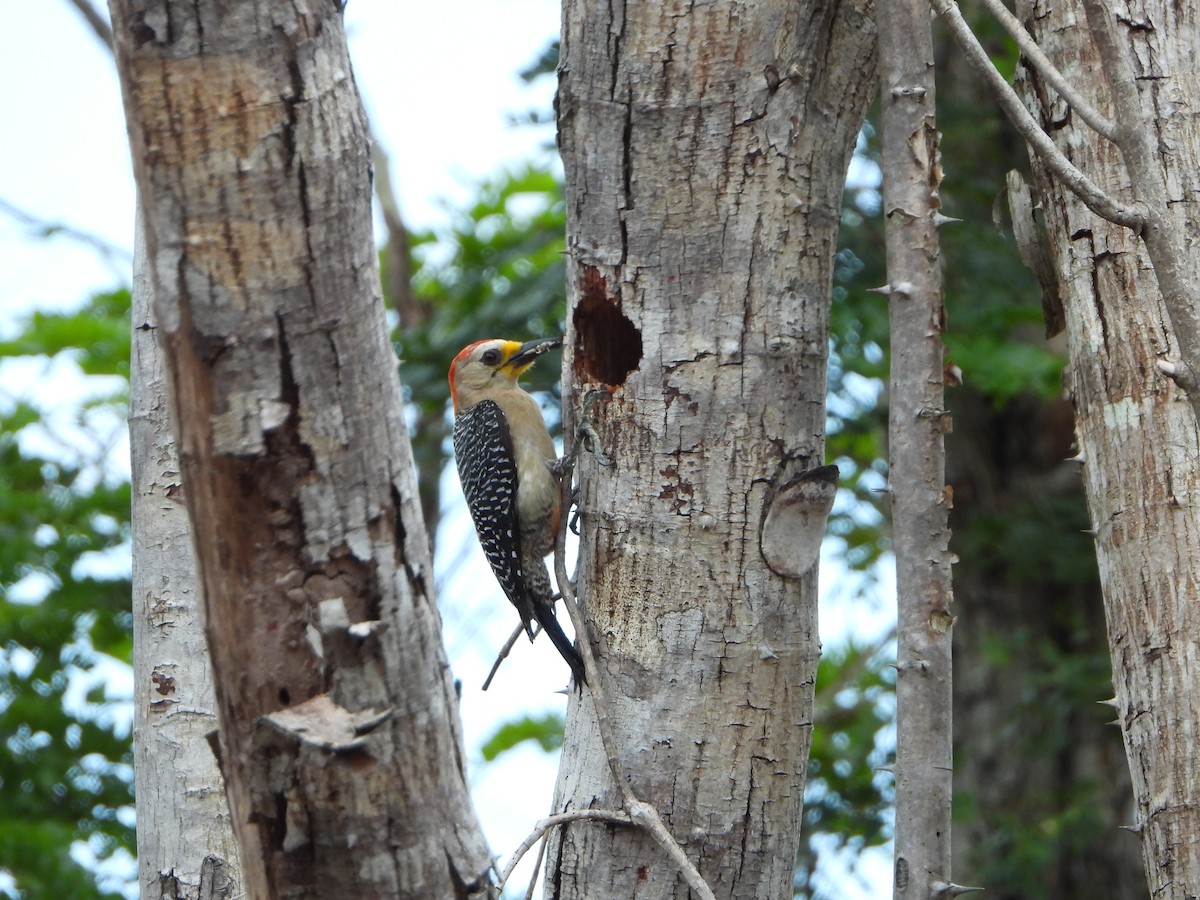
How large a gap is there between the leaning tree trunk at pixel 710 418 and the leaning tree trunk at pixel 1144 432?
0.53m

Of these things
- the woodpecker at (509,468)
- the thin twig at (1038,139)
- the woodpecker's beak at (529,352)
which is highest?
the woodpecker's beak at (529,352)

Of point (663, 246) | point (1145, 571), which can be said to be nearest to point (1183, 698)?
point (1145, 571)

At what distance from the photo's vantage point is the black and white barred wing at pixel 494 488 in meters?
4.35

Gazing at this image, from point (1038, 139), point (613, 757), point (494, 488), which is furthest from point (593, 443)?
point (494, 488)

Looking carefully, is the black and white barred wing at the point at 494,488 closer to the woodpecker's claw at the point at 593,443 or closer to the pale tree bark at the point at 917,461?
the woodpecker's claw at the point at 593,443

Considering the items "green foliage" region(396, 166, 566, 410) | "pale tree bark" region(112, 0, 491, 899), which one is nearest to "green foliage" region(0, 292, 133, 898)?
"green foliage" region(396, 166, 566, 410)

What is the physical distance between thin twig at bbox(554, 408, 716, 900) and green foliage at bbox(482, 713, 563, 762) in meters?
4.26

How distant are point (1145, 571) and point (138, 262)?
2401mm

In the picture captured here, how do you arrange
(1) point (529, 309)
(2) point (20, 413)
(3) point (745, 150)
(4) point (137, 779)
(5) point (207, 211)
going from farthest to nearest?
(2) point (20, 413) < (1) point (529, 309) < (4) point (137, 779) < (3) point (745, 150) < (5) point (207, 211)

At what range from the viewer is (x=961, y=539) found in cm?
659

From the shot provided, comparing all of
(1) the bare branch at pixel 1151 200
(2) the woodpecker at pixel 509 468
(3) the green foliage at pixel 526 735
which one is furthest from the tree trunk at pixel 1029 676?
(1) the bare branch at pixel 1151 200

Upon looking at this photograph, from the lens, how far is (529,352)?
4.77 m

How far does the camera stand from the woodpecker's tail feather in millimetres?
2898

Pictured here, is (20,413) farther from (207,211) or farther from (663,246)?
(207,211)
